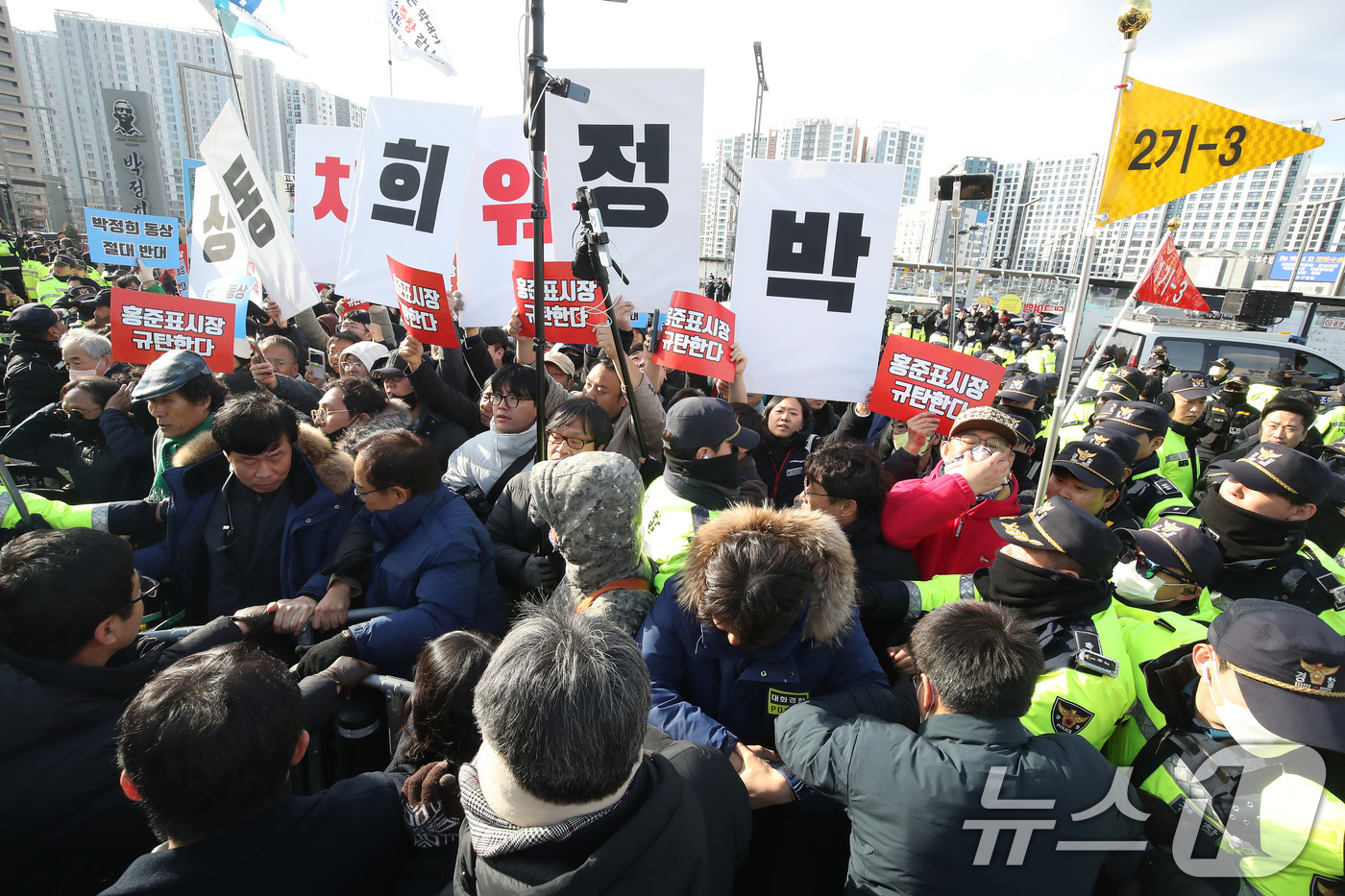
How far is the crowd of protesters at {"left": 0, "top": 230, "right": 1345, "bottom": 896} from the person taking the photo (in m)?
1.18

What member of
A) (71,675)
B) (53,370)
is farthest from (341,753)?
(53,370)

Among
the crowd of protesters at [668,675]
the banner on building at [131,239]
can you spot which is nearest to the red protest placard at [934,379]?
the crowd of protesters at [668,675]

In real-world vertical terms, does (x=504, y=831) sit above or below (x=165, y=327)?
below

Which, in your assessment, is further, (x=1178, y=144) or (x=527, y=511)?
(x=527, y=511)

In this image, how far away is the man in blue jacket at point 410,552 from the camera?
2.29m

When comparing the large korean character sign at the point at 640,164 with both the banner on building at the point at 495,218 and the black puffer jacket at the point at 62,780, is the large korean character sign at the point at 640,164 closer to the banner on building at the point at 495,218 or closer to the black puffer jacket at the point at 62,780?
the banner on building at the point at 495,218

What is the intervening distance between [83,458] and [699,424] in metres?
4.29

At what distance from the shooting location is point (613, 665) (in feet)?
3.82

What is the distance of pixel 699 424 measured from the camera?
7.55ft

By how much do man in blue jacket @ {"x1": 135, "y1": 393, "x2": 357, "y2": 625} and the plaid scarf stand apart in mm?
1857

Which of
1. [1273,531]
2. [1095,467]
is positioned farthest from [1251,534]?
[1095,467]

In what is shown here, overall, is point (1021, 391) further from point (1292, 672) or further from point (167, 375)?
point (167, 375)

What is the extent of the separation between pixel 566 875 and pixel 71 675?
144cm

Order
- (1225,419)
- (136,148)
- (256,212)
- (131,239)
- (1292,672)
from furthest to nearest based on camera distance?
(136,148) < (131,239) < (1225,419) < (256,212) < (1292,672)
